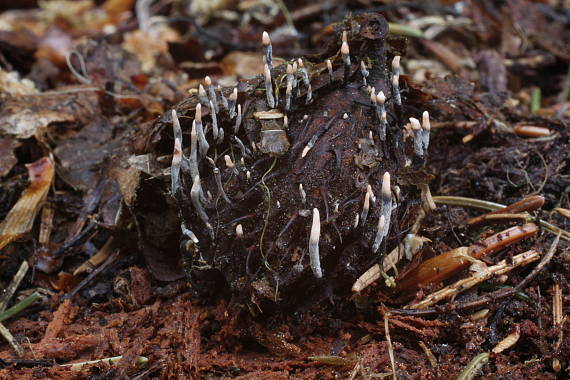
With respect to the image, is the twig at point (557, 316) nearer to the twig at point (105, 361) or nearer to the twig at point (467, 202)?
the twig at point (467, 202)

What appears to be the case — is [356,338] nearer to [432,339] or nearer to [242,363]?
[432,339]

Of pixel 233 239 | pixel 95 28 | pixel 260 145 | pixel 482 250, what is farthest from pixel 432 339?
pixel 95 28

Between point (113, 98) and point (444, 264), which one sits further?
point (113, 98)

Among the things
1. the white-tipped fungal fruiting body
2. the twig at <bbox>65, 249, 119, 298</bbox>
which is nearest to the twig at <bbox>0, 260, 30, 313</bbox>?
the twig at <bbox>65, 249, 119, 298</bbox>

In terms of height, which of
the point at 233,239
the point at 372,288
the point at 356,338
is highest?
the point at 233,239

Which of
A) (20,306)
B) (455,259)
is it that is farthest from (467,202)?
(20,306)

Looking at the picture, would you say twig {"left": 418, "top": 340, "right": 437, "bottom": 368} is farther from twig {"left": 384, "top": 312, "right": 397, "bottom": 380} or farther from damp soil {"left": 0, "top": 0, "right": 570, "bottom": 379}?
twig {"left": 384, "top": 312, "right": 397, "bottom": 380}
